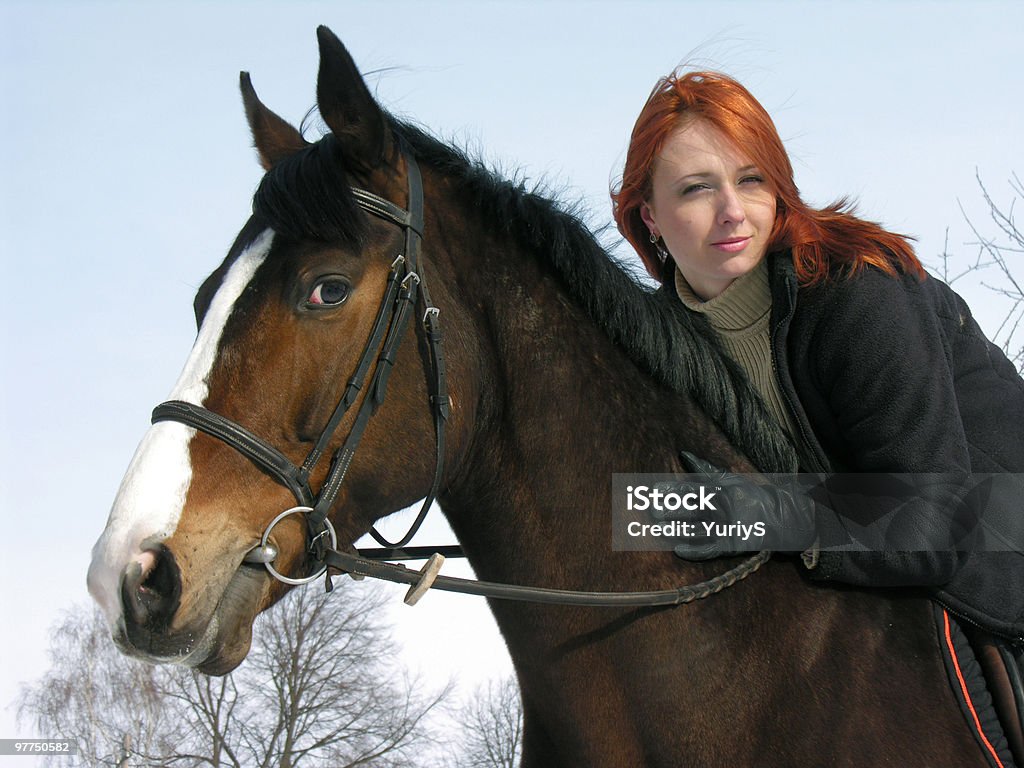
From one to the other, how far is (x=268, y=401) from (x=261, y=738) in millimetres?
28862

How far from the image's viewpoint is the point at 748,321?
335cm

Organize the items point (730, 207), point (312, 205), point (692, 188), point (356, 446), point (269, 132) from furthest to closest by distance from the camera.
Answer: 1. point (269, 132)
2. point (692, 188)
3. point (730, 207)
4. point (312, 205)
5. point (356, 446)

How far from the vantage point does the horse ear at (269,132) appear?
348 cm

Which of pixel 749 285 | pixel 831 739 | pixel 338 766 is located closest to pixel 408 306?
pixel 749 285

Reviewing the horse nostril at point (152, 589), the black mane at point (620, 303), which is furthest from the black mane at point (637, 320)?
the horse nostril at point (152, 589)

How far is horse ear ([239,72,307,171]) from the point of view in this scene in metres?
3.48

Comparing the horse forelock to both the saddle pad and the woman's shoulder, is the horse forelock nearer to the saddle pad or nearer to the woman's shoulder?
the woman's shoulder

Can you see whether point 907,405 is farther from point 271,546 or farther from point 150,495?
point 150,495

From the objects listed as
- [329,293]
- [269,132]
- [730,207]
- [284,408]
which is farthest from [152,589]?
[730,207]

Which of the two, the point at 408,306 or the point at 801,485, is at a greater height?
the point at 408,306

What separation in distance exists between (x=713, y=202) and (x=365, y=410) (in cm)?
141

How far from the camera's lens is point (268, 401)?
2607 mm

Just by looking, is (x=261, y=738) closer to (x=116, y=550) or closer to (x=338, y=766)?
(x=338, y=766)

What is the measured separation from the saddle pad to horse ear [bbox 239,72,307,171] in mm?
2581
